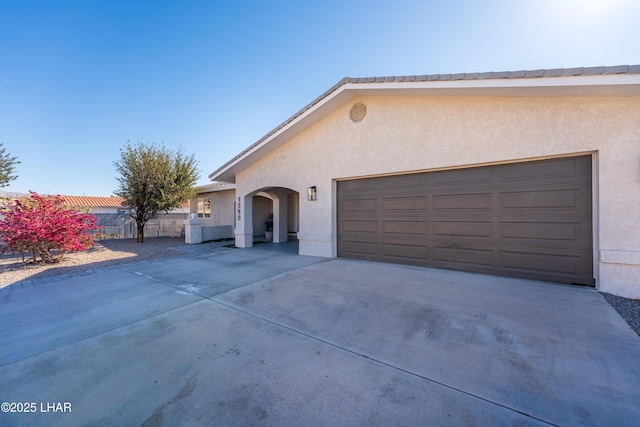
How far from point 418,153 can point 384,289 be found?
3.91 m

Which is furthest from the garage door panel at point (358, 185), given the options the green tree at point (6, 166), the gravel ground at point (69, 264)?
the green tree at point (6, 166)

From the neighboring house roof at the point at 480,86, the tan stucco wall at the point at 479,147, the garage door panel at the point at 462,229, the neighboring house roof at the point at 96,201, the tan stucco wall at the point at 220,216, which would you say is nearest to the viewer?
the neighboring house roof at the point at 480,86

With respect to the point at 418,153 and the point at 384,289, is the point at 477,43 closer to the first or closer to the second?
the point at 418,153

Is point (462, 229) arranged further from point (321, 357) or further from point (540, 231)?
point (321, 357)

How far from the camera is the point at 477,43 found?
22.5 feet

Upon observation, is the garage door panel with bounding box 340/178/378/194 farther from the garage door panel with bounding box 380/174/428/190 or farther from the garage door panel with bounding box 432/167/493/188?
the garage door panel with bounding box 432/167/493/188

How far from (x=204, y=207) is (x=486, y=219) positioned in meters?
17.3

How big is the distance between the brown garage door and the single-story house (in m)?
0.02

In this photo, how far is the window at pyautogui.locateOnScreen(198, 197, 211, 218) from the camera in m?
17.8

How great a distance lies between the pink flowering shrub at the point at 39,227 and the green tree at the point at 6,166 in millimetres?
9051

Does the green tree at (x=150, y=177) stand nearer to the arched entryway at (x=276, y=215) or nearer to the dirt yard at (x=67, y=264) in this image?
the dirt yard at (x=67, y=264)

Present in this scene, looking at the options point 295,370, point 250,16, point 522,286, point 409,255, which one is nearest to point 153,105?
point 250,16

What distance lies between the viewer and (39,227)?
25.0 ft

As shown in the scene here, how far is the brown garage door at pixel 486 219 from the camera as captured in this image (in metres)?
5.18
